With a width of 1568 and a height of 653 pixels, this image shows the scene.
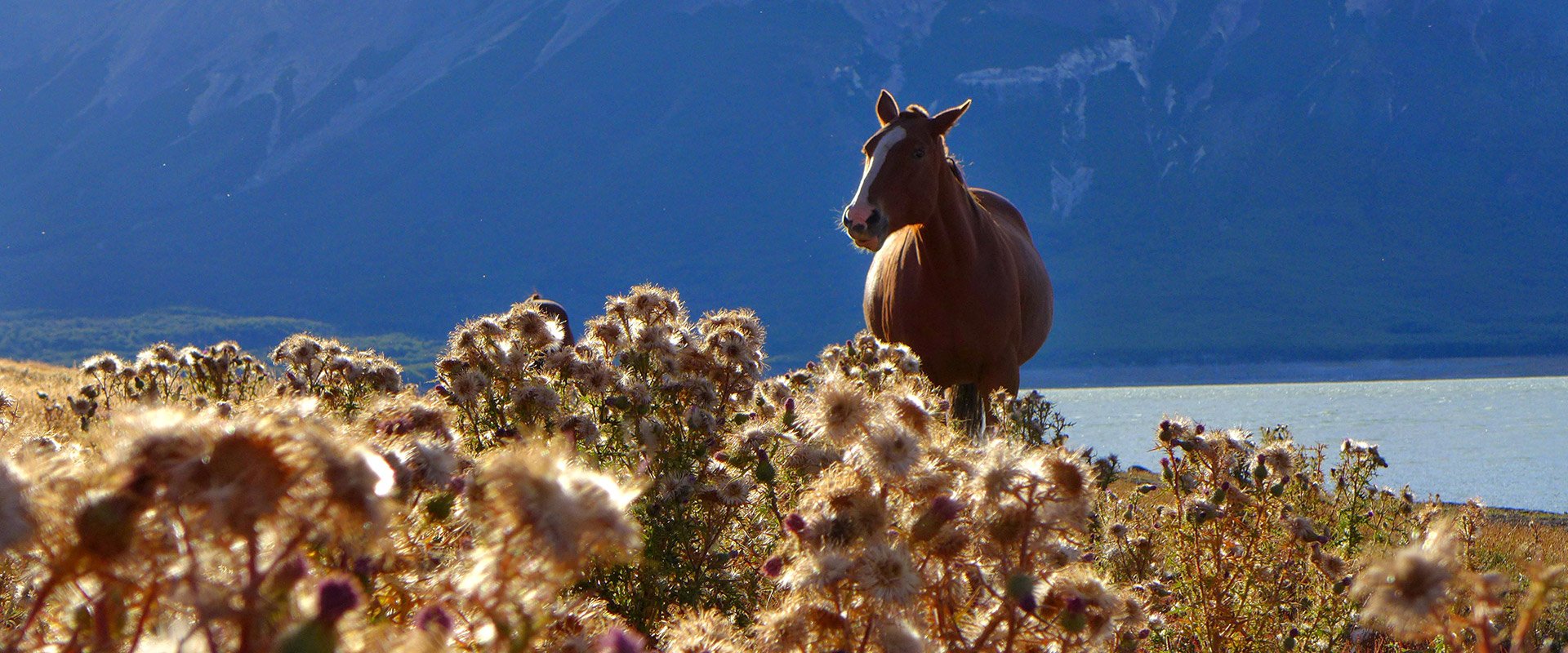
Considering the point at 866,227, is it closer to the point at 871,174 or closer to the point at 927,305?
the point at 871,174

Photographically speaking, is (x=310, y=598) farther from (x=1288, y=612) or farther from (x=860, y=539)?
(x=1288, y=612)

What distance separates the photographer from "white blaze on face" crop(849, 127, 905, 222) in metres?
6.97

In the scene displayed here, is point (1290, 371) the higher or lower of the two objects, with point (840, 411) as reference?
higher

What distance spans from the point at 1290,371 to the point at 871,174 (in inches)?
5321

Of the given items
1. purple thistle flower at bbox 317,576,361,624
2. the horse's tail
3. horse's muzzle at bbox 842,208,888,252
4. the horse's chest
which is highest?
horse's muzzle at bbox 842,208,888,252

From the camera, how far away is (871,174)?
24.3 feet

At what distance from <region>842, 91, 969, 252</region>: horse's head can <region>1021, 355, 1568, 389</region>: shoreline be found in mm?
102657

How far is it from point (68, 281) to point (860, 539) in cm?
21187

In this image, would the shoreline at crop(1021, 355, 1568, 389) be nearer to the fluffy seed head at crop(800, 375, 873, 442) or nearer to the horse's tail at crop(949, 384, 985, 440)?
the horse's tail at crop(949, 384, 985, 440)

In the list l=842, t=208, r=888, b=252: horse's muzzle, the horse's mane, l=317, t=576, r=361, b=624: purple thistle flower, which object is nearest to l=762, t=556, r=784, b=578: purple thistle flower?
l=317, t=576, r=361, b=624: purple thistle flower

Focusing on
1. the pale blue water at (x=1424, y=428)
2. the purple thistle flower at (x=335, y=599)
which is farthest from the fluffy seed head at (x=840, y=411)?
the pale blue water at (x=1424, y=428)

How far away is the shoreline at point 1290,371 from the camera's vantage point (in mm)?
114125

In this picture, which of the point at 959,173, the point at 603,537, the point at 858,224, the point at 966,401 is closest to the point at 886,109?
the point at 959,173

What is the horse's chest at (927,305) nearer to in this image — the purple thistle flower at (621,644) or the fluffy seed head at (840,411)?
the fluffy seed head at (840,411)
